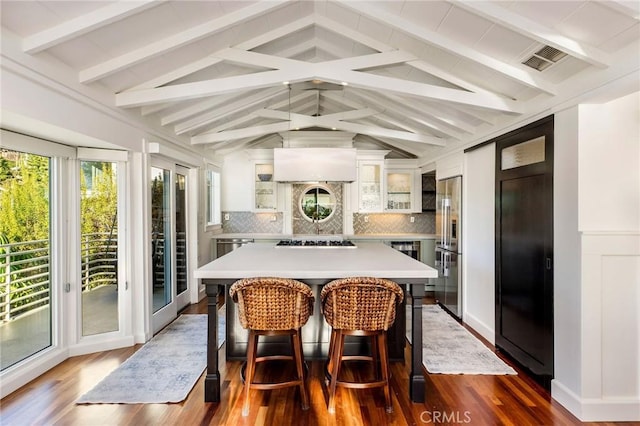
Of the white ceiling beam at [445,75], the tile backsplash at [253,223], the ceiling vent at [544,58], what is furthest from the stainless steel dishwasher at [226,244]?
the ceiling vent at [544,58]

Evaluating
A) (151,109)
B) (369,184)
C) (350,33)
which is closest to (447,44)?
(350,33)

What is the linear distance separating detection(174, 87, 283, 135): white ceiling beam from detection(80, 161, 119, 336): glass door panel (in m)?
1.15

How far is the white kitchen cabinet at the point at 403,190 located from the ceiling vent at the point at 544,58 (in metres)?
3.57

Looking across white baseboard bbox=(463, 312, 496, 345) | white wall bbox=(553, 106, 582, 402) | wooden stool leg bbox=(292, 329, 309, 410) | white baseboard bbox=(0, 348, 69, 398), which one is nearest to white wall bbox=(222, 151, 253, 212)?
white baseboard bbox=(0, 348, 69, 398)

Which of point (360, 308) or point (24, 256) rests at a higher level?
point (24, 256)

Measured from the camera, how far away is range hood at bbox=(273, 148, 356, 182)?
146 inches

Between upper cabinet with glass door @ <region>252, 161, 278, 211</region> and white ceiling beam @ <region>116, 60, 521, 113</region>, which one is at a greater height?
white ceiling beam @ <region>116, 60, 521, 113</region>

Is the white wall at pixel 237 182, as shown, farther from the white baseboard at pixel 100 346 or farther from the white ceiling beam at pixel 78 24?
the white ceiling beam at pixel 78 24

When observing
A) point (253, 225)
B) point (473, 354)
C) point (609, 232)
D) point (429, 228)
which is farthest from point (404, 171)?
point (609, 232)

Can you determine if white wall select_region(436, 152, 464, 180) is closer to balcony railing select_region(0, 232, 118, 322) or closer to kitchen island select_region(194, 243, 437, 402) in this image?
kitchen island select_region(194, 243, 437, 402)

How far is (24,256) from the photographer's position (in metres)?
2.75

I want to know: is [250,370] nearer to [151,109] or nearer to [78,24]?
[78,24]

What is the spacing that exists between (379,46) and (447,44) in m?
0.70

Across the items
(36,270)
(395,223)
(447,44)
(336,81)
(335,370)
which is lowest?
(335,370)
